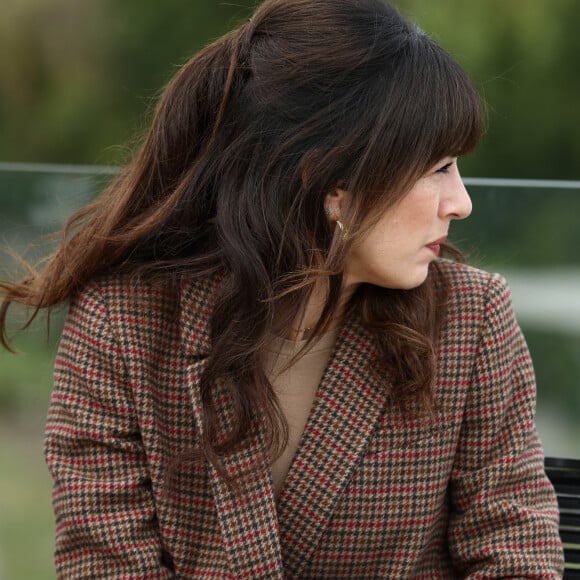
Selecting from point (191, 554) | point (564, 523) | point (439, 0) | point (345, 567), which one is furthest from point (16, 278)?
point (439, 0)

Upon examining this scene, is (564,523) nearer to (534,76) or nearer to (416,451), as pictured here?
(416,451)

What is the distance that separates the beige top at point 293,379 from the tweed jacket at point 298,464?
0.05 m

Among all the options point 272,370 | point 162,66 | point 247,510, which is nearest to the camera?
point 247,510

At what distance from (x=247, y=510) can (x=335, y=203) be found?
0.52m

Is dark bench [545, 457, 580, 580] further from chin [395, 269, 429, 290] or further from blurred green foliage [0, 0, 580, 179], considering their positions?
blurred green foliage [0, 0, 580, 179]

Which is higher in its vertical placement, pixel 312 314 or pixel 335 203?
pixel 335 203

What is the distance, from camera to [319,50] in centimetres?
170

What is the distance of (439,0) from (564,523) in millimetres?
6087

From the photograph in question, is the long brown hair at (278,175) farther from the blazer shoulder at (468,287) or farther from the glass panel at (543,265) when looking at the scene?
the glass panel at (543,265)

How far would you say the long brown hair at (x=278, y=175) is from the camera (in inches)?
66.9

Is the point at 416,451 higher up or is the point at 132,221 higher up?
the point at 132,221

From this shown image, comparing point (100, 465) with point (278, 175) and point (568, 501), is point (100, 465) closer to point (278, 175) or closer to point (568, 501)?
point (278, 175)

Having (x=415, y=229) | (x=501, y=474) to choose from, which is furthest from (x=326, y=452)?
(x=415, y=229)

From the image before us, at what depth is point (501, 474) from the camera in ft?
6.05
